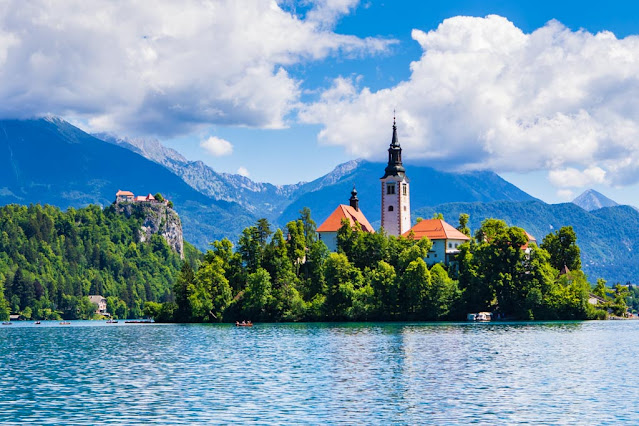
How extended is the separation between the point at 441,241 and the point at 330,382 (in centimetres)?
11580

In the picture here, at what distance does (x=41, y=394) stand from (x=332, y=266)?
104 m

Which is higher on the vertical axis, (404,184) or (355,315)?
(404,184)

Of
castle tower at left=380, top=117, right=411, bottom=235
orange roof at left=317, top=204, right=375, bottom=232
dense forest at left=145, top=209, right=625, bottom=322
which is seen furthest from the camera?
castle tower at left=380, top=117, right=411, bottom=235

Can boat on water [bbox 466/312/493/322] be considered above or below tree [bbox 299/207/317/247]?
below

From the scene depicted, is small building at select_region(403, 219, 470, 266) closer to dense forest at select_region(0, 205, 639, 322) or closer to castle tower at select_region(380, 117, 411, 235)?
dense forest at select_region(0, 205, 639, 322)

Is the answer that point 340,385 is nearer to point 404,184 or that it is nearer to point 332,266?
point 332,266

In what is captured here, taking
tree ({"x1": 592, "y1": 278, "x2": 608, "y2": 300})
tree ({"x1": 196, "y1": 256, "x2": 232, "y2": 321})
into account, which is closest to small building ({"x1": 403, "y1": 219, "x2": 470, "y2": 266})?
tree ({"x1": 592, "y1": 278, "x2": 608, "y2": 300})

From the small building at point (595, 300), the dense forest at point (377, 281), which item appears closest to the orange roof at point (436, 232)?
the dense forest at point (377, 281)

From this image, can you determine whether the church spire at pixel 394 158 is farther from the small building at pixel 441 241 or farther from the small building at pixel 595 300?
the small building at pixel 595 300

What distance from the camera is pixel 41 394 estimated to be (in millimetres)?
49438

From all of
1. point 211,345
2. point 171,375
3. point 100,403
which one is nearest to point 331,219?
point 211,345

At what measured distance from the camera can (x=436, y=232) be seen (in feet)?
553

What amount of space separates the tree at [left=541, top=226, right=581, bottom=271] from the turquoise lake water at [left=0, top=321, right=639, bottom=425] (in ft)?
226

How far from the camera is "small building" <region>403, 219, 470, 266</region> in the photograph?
167000mm
